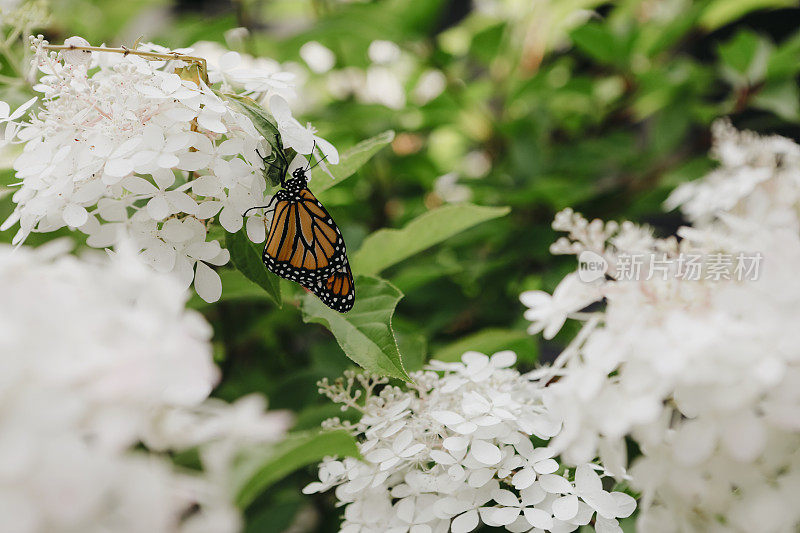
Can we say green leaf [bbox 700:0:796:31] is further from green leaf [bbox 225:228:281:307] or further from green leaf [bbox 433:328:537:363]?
green leaf [bbox 225:228:281:307]

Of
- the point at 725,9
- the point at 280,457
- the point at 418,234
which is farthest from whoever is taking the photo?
the point at 725,9

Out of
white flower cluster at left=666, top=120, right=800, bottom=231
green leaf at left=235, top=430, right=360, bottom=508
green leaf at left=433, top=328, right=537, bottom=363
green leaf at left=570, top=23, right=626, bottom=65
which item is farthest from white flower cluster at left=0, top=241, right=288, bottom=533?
green leaf at left=570, top=23, right=626, bottom=65

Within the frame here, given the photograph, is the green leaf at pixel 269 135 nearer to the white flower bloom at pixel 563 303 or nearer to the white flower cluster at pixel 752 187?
the white flower bloom at pixel 563 303

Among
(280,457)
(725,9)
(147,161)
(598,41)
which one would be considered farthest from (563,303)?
(725,9)

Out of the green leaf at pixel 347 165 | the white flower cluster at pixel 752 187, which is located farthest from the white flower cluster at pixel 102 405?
the white flower cluster at pixel 752 187

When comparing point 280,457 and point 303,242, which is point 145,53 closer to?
point 303,242

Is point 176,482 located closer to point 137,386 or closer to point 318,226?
point 137,386
